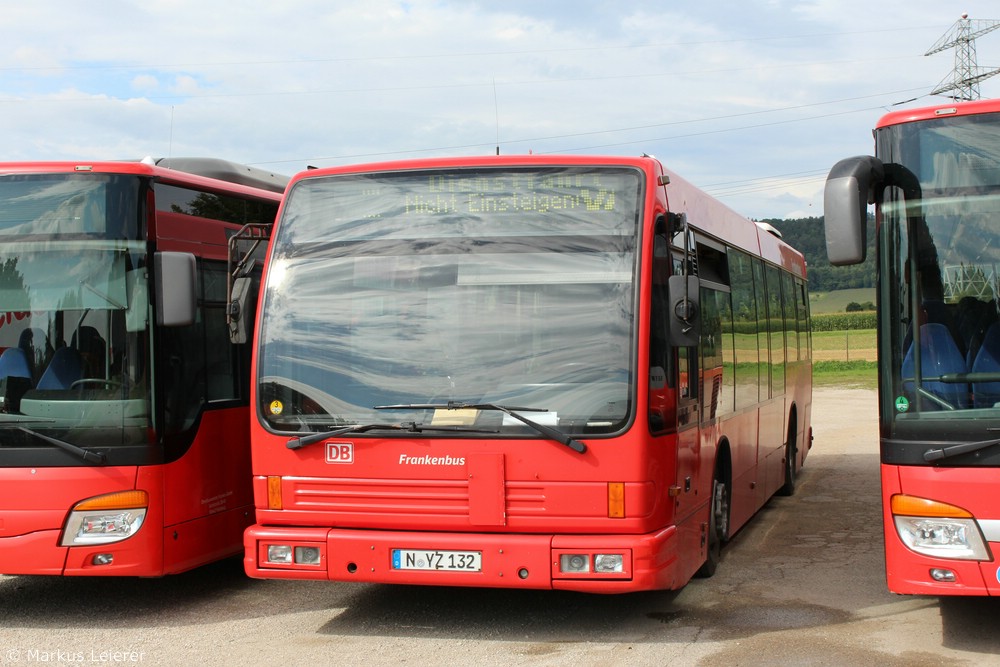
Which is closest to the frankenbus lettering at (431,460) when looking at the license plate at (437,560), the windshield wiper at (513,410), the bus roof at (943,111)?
the windshield wiper at (513,410)

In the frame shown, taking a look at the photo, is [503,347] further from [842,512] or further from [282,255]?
[842,512]

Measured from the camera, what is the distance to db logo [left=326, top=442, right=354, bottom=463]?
736cm

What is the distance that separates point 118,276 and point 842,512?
8168 millimetres

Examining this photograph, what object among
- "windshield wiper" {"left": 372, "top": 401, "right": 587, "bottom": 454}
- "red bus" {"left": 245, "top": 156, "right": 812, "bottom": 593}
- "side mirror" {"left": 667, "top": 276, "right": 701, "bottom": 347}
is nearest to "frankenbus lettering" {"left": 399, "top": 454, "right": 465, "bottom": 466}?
"red bus" {"left": 245, "top": 156, "right": 812, "bottom": 593}

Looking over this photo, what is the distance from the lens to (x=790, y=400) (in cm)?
1395

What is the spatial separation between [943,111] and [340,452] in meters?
3.98

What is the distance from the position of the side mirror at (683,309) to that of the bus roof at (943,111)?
56.6 inches

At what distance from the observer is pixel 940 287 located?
264 inches

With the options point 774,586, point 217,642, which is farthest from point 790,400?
point 217,642

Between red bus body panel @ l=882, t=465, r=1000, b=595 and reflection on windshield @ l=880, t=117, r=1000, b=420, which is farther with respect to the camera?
reflection on windshield @ l=880, t=117, r=1000, b=420

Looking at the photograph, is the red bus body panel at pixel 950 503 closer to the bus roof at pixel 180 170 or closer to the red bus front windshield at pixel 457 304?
the red bus front windshield at pixel 457 304

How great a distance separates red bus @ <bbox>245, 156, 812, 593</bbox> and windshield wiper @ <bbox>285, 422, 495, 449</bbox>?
0.01 meters

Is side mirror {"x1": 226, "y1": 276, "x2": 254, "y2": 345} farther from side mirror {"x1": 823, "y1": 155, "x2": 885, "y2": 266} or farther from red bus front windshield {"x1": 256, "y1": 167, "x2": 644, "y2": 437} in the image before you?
side mirror {"x1": 823, "y1": 155, "x2": 885, "y2": 266}

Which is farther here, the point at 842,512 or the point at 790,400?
the point at 790,400
